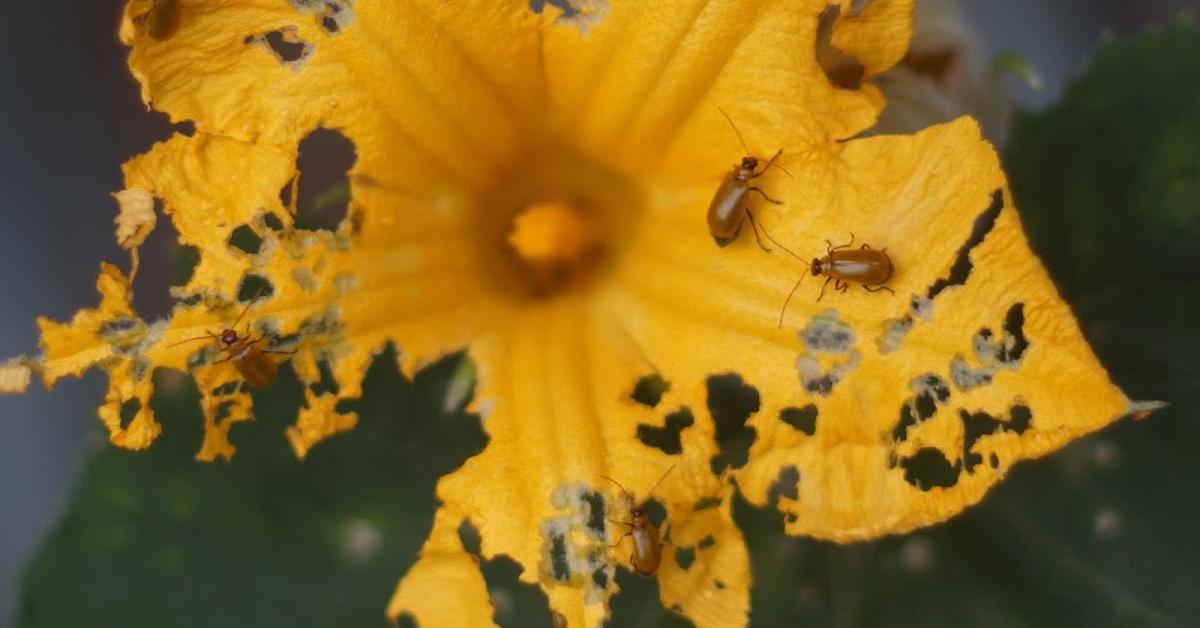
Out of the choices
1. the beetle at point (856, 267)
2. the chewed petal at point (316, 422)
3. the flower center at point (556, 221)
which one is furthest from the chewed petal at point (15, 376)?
the beetle at point (856, 267)

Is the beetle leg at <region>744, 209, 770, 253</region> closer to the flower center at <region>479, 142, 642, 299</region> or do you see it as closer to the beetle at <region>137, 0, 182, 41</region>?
the flower center at <region>479, 142, 642, 299</region>

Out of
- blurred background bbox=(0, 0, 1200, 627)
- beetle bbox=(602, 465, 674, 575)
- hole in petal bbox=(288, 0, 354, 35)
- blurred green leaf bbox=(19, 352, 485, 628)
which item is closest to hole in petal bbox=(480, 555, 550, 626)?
blurred background bbox=(0, 0, 1200, 627)

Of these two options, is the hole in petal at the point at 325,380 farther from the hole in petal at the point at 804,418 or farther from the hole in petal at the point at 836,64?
the hole in petal at the point at 836,64

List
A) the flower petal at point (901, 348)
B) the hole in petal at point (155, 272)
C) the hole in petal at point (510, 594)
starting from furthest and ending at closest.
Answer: the hole in petal at point (155, 272) < the hole in petal at point (510, 594) < the flower petal at point (901, 348)

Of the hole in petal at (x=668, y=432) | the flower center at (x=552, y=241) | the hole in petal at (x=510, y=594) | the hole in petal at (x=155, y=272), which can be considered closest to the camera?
the hole in petal at (x=668, y=432)

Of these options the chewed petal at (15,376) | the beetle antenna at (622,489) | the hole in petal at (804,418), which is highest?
the hole in petal at (804,418)

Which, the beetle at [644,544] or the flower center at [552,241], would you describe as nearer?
the beetle at [644,544]

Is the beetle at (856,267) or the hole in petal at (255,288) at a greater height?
the beetle at (856,267)

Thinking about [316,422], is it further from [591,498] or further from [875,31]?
[875,31]
